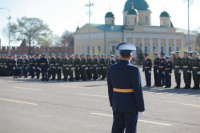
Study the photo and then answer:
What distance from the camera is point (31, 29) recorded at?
3187 inches

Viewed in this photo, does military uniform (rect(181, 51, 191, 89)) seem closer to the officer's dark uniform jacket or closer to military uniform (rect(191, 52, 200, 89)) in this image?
military uniform (rect(191, 52, 200, 89))

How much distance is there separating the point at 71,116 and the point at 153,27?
265 ft

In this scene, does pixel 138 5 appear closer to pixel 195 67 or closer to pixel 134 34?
pixel 134 34

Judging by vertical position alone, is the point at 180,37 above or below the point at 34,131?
above

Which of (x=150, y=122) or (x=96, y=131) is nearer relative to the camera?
(x=96, y=131)

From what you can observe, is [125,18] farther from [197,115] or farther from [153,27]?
[197,115]

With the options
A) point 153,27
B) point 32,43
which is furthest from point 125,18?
point 32,43

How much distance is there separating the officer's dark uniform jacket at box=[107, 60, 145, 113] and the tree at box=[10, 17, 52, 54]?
77.6 meters

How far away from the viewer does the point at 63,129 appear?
805 centimetres

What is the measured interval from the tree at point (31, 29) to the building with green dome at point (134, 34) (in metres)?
10.9

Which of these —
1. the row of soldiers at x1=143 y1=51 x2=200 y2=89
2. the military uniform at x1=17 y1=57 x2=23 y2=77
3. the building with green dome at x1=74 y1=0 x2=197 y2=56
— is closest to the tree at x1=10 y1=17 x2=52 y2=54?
the building with green dome at x1=74 y1=0 x2=197 y2=56

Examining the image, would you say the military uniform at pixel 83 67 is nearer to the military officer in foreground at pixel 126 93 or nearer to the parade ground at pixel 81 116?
the parade ground at pixel 81 116

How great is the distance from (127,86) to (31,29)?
77653mm

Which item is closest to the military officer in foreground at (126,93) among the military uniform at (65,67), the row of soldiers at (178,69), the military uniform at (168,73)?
the row of soldiers at (178,69)
